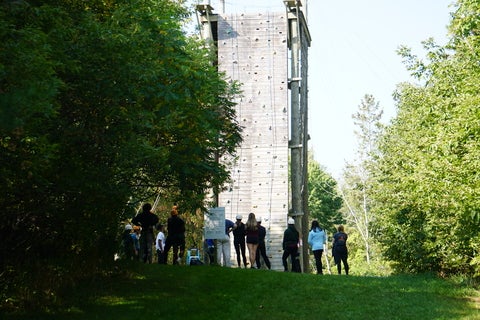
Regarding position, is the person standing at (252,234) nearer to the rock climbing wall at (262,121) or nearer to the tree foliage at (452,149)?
the tree foliage at (452,149)

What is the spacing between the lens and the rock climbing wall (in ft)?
94.2

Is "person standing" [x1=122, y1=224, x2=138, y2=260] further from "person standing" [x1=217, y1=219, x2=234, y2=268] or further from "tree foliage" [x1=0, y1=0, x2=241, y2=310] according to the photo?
"person standing" [x1=217, y1=219, x2=234, y2=268]

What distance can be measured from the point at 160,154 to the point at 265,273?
484cm

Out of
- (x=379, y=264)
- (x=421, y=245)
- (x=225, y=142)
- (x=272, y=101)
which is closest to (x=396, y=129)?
(x=272, y=101)

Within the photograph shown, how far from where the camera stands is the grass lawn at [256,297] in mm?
12742

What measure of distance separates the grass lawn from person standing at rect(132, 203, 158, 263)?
1.73 meters

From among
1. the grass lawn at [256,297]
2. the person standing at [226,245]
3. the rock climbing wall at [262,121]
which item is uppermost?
the rock climbing wall at [262,121]

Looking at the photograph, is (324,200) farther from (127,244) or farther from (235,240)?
(127,244)

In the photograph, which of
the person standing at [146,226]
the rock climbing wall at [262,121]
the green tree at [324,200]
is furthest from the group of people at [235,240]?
the green tree at [324,200]

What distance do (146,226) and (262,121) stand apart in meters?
10.8

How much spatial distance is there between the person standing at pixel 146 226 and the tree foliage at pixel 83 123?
285 cm

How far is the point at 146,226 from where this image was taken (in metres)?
19.4

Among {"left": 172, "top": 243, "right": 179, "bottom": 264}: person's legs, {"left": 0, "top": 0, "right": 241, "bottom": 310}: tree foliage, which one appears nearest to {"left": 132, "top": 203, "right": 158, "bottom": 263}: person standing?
{"left": 172, "top": 243, "right": 179, "bottom": 264}: person's legs

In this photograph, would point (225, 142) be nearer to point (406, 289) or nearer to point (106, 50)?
point (406, 289)
